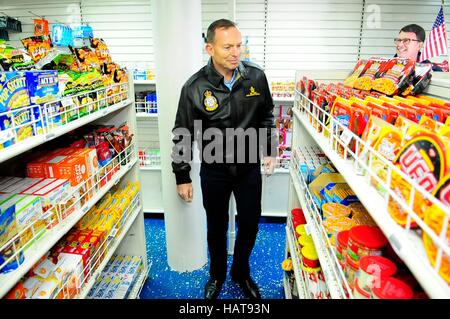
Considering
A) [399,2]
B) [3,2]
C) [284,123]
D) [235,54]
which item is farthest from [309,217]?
[3,2]

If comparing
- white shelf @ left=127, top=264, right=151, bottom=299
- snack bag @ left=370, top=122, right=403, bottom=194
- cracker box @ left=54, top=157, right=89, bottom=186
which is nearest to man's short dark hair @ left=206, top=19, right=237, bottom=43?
cracker box @ left=54, top=157, right=89, bottom=186

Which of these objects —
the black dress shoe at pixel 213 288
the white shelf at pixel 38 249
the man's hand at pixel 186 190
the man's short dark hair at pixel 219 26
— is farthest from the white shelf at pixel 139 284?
the man's short dark hair at pixel 219 26

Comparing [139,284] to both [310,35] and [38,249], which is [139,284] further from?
[310,35]

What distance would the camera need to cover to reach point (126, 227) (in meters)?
2.47

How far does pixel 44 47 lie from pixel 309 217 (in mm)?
1879

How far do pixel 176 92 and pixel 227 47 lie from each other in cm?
69

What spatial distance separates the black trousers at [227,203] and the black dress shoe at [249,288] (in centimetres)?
10

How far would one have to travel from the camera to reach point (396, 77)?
1.70 metres

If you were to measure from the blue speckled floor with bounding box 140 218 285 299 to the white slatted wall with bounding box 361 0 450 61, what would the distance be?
2543 millimetres

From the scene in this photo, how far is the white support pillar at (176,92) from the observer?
2.45 metres

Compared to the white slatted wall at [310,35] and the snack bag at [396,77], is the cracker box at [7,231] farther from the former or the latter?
the white slatted wall at [310,35]

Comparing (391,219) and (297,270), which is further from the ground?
(391,219)

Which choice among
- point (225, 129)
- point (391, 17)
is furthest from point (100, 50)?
point (391, 17)

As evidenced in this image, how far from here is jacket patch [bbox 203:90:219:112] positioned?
7.26 feet
